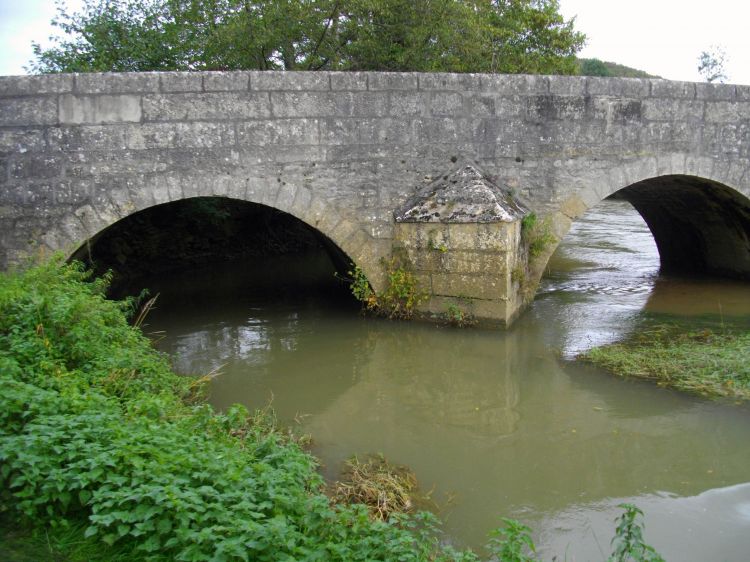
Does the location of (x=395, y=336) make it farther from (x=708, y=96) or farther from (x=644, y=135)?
(x=708, y=96)

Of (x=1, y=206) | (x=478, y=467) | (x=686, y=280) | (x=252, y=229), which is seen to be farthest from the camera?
(x=252, y=229)

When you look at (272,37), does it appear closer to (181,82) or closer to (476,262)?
(181,82)

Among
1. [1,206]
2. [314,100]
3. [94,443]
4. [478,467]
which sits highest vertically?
[314,100]

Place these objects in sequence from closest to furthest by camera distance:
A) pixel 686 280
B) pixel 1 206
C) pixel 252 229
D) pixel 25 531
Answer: pixel 25 531 < pixel 1 206 < pixel 686 280 < pixel 252 229

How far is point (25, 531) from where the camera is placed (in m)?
2.55

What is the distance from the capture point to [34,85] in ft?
20.0

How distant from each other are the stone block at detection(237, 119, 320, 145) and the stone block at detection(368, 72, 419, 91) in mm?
763

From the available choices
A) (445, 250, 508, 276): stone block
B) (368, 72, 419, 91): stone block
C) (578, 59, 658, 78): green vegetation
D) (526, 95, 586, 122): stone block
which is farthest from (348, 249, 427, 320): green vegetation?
(578, 59, 658, 78): green vegetation

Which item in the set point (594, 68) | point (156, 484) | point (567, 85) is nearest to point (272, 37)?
point (567, 85)

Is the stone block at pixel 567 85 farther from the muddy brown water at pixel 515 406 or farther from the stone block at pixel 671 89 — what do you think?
the muddy brown water at pixel 515 406

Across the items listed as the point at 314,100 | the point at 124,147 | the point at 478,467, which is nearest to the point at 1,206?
the point at 124,147

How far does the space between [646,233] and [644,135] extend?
868cm

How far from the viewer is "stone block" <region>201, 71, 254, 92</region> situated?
650 cm

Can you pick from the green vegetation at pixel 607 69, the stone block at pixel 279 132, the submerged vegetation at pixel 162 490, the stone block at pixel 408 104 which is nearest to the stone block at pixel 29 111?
the stone block at pixel 279 132
